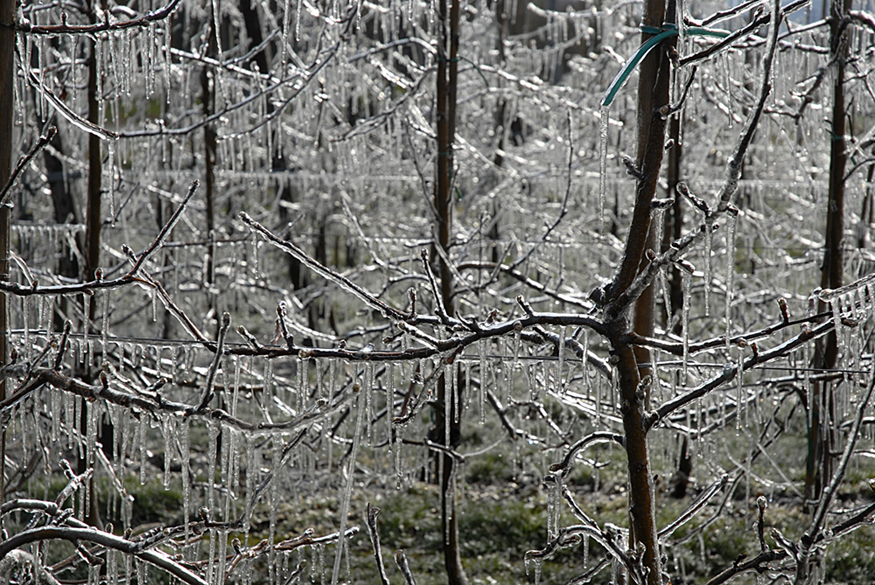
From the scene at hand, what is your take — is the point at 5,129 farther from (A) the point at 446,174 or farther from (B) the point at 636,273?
(A) the point at 446,174

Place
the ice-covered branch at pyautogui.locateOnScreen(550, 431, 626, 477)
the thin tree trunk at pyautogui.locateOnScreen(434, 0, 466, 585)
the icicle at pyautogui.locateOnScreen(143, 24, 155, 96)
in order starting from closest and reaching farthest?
the ice-covered branch at pyautogui.locateOnScreen(550, 431, 626, 477), the icicle at pyautogui.locateOnScreen(143, 24, 155, 96), the thin tree trunk at pyautogui.locateOnScreen(434, 0, 466, 585)

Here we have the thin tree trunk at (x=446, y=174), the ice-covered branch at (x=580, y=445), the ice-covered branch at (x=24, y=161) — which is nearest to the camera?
the ice-covered branch at (x=24, y=161)

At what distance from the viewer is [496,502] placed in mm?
6277

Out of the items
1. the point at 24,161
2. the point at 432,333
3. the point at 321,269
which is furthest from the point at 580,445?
the point at 432,333

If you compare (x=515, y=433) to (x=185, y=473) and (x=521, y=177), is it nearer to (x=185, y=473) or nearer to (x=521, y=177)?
(x=185, y=473)

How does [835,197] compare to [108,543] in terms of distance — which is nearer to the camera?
[108,543]

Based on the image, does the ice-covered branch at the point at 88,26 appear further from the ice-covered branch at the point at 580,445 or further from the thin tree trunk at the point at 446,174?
the thin tree trunk at the point at 446,174

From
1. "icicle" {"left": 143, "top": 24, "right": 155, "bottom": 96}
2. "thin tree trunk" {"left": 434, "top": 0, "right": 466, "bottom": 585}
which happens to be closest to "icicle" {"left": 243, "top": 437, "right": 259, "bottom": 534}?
"icicle" {"left": 143, "top": 24, "right": 155, "bottom": 96}

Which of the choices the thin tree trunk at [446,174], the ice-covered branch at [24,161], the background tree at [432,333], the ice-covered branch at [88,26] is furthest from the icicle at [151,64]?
the thin tree trunk at [446,174]

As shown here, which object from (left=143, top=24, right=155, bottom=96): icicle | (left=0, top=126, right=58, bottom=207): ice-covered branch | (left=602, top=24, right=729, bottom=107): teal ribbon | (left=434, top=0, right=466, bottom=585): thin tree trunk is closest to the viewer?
(left=602, top=24, right=729, bottom=107): teal ribbon

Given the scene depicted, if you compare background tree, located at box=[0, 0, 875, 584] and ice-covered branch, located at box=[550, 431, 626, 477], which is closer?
background tree, located at box=[0, 0, 875, 584]

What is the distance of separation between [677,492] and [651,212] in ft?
15.8

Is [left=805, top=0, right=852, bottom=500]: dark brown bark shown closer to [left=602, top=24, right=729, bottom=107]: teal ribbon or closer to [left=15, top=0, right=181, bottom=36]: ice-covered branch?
[left=602, top=24, right=729, bottom=107]: teal ribbon

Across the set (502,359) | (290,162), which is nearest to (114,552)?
(502,359)
